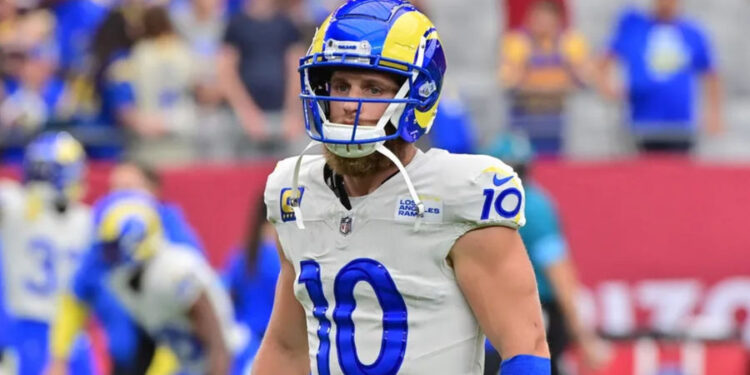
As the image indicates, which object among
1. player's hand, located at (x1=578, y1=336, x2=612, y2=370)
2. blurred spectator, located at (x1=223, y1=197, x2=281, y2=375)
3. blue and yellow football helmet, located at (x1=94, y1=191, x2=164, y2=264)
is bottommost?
player's hand, located at (x1=578, y1=336, x2=612, y2=370)

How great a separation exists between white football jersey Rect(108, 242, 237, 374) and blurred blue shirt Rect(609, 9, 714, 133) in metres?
3.73

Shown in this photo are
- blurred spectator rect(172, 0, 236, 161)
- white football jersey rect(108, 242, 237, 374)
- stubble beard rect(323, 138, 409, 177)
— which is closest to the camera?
stubble beard rect(323, 138, 409, 177)

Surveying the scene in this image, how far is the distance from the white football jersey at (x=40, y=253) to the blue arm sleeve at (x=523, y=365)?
6.06 metres

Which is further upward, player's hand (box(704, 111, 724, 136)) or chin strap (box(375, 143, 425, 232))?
chin strap (box(375, 143, 425, 232))

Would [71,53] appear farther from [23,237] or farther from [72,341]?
[72,341]

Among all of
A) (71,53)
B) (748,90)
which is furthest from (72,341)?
(748,90)

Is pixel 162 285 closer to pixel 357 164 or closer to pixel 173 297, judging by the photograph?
pixel 173 297

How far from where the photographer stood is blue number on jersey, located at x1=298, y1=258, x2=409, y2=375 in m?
4.12

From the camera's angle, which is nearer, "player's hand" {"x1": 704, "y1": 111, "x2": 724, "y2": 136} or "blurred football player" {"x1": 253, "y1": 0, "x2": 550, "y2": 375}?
"blurred football player" {"x1": 253, "y1": 0, "x2": 550, "y2": 375}

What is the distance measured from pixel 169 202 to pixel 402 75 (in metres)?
7.04

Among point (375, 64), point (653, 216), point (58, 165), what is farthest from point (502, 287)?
point (653, 216)

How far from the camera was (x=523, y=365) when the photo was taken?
13.2 ft

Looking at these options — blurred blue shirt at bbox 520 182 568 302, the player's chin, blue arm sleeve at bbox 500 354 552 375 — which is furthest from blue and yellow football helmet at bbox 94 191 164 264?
blue arm sleeve at bbox 500 354 552 375

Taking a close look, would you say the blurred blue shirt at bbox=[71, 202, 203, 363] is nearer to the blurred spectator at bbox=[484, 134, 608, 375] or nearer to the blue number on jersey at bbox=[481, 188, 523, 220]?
the blurred spectator at bbox=[484, 134, 608, 375]
